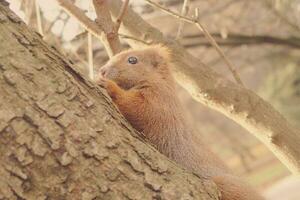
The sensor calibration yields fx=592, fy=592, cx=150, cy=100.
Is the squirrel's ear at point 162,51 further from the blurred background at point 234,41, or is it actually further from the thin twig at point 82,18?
the thin twig at point 82,18

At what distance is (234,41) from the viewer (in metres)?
6.71

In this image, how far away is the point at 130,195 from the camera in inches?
76.9

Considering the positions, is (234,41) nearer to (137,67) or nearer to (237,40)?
(237,40)

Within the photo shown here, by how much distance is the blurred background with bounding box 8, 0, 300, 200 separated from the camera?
4.23 m

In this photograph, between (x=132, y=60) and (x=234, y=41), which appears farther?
(x=234, y=41)

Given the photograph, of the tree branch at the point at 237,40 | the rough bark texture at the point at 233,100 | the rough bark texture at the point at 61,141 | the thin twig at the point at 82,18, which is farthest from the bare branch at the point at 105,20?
the tree branch at the point at 237,40

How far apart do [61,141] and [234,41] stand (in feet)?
16.5

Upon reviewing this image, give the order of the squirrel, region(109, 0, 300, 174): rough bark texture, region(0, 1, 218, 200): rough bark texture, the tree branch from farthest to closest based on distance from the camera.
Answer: the tree branch → region(109, 0, 300, 174): rough bark texture → the squirrel → region(0, 1, 218, 200): rough bark texture

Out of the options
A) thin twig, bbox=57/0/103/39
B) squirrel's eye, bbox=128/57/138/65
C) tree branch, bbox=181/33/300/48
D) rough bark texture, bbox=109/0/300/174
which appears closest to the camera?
thin twig, bbox=57/0/103/39

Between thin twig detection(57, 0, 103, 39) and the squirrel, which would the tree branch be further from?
thin twig detection(57, 0, 103, 39)

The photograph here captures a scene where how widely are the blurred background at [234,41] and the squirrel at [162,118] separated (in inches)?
10.3

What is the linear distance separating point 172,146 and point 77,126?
1055 millimetres

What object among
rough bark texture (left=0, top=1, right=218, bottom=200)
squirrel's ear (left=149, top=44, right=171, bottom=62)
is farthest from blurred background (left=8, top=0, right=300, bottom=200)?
rough bark texture (left=0, top=1, right=218, bottom=200)

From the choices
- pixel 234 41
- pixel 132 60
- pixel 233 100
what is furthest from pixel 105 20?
pixel 234 41
